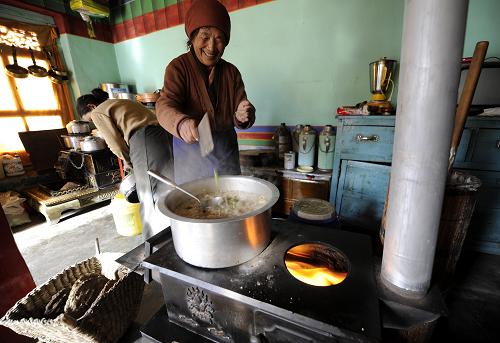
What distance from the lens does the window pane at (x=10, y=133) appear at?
3.75m

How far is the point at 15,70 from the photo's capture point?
369 cm

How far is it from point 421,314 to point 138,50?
17.5ft

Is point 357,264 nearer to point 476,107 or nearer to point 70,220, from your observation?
point 476,107

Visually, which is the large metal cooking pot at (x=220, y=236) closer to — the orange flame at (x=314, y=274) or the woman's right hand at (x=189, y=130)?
the orange flame at (x=314, y=274)

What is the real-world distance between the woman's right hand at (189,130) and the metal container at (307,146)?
1833 mm

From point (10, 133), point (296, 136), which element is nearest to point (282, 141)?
point (296, 136)

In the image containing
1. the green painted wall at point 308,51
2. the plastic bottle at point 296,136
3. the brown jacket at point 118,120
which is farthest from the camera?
the plastic bottle at point 296,136

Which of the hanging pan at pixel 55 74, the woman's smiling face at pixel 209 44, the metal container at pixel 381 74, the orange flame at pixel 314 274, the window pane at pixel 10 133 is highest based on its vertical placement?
the hanging pan at pixel 55 74

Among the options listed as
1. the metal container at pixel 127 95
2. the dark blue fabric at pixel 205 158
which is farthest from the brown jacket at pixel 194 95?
the metal container at pixel 127 95

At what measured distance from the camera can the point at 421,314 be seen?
0.81 m

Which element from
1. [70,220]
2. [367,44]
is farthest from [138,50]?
[367,44]

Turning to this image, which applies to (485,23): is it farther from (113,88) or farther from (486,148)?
(113,88)

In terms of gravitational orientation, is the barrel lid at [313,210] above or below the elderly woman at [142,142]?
below

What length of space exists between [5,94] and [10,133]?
0.63 meters
